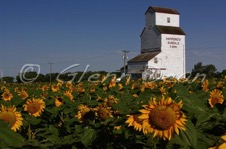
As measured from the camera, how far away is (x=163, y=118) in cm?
170

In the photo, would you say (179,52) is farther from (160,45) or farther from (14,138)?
(14,138)

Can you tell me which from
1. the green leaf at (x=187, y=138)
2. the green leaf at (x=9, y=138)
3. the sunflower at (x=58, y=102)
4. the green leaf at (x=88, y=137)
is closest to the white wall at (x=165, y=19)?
the sunflower at (x=58, y=102)

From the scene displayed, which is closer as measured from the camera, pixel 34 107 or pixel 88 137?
pixel 88 137

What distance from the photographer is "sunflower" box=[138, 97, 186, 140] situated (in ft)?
5.32

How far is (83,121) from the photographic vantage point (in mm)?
2918

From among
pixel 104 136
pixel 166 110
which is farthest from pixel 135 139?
pixel 166 110

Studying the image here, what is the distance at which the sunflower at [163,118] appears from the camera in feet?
5.32

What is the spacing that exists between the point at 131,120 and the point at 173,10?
158 feet

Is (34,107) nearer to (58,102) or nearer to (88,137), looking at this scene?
(58,102)

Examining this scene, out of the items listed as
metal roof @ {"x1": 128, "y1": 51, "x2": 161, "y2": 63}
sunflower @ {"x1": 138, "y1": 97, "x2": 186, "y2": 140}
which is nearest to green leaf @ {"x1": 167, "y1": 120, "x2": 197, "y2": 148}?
sunflower @ {"x1": 138, "y1": 97, "x2": 186, "y2": 140}

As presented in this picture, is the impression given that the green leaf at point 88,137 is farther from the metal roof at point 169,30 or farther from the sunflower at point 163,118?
the metal roof at point 169,30

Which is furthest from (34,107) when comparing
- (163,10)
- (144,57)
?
(163,10)

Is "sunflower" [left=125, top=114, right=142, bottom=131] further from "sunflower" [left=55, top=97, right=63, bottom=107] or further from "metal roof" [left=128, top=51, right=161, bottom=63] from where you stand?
"metal roof" [left=128, top=51, right=161, bottom=63]

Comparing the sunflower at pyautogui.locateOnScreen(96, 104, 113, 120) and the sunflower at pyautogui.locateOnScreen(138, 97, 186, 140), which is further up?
the sunflower at pyautogui.locateOnScreen(138, 97, 186, 140)
